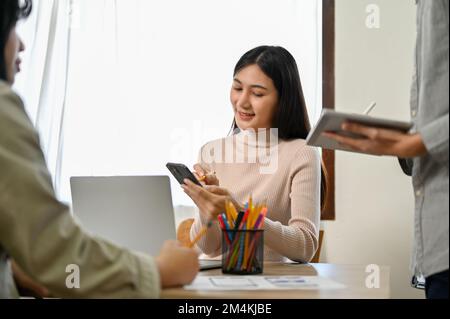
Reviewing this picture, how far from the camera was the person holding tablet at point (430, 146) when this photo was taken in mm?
1078

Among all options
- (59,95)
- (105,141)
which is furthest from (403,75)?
(59,95)

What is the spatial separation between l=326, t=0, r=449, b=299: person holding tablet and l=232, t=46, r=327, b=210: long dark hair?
982 millimetres

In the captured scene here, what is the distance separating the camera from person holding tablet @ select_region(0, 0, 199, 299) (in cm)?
99

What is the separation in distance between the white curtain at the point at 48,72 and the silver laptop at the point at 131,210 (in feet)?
5.04

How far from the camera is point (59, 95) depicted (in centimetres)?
308

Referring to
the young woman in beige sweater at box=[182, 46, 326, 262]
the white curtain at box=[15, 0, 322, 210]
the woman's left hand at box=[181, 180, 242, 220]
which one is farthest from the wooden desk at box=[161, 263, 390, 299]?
the white curtain at box=[15, 0, 322, 210]

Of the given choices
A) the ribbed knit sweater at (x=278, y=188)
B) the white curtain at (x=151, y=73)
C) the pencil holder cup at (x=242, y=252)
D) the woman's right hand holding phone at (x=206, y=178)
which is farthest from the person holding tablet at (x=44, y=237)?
the white curtain at (x=151, y=73)

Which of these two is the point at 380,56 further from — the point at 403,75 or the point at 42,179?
the point at 42,179

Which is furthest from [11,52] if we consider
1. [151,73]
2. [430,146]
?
[151,73]

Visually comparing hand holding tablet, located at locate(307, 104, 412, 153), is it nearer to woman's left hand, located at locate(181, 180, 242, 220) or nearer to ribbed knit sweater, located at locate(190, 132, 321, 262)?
woman's left hand, located at locate(181, 180, 242, 220)

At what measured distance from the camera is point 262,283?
1.26 meters

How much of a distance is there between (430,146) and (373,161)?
76.3 inches
